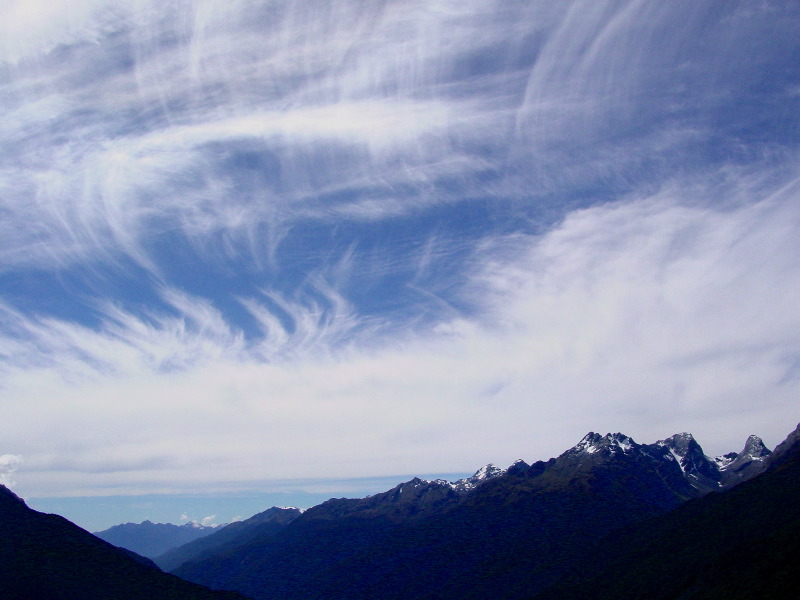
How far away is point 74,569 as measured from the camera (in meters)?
195

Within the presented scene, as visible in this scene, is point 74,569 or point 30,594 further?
point 74,569

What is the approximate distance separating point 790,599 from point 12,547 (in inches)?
9468

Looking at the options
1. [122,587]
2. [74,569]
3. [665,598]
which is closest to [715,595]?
[665,598]

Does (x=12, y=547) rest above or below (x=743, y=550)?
above

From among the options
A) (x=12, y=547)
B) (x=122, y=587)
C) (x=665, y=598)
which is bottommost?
(x=665, y=598)

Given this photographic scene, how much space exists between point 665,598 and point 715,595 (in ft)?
133

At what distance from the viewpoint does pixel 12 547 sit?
195375 mm

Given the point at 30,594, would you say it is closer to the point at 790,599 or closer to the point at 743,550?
the point at 790,599

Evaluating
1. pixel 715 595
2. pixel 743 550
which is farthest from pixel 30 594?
pixel 743 550

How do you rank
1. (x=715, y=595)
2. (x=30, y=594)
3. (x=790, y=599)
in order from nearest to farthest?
1. (x=790, y=599)
2. (x=715, y=595)
3. (x=30, y=594)

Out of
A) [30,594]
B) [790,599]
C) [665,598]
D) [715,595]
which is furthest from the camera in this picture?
[665,598]

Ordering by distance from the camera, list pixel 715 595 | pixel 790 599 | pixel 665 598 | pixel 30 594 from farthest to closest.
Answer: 1. pixel 665 598
2. pixel 30 594
3. pixel 715 595
4. pixel 790 599

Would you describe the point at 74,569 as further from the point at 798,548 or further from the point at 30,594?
the point at 798,548

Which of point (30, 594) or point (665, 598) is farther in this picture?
point (665, 598)
